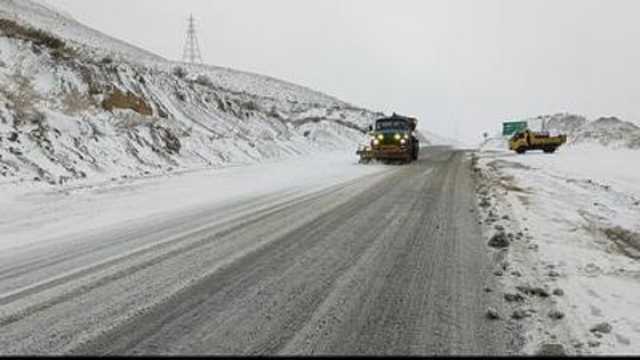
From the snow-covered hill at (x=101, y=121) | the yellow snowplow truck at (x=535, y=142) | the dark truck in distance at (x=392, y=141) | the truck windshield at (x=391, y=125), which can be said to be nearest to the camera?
the snow-covered hill at (x=101, y=121)

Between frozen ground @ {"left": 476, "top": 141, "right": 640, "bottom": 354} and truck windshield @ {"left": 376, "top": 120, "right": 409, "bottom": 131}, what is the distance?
13.9 meters

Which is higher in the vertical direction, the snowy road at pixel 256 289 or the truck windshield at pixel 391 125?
the truck windshield at pixel 391 125

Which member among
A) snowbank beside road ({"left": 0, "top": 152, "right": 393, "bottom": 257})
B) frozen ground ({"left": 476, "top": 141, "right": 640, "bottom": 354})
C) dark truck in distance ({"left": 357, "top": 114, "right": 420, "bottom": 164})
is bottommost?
frozen ground ({"left": 476, "top": 141, "right": 640, "bottom": 354})

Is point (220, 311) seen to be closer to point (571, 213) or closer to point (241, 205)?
point (241, 205)

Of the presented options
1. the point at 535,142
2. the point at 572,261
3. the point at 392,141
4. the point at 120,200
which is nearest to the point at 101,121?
the point at 120,200

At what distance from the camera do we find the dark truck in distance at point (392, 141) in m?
29.5

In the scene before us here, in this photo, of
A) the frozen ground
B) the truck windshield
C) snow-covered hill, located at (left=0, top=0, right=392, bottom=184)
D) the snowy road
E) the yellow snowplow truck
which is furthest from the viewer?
the yellow snowplow truck

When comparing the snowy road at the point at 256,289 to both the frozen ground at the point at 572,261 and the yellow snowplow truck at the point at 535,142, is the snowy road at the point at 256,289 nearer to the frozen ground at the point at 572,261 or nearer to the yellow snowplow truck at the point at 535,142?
the frozen ground at the point at 572,261

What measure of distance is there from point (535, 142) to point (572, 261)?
35984mm

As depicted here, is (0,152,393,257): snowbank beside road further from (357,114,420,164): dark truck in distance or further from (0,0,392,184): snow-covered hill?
(357,114,420,164): dark truck in distance

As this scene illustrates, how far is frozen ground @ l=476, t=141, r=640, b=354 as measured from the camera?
503 cm

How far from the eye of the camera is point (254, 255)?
7.95 meters

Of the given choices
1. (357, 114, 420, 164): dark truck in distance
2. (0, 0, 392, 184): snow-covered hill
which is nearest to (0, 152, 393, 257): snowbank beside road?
(0, 0, 392, 184): snow-covered hill

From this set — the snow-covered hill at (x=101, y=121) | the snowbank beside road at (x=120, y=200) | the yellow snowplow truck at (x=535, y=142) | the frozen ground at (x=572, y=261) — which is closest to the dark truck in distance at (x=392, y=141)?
the snow-covered hill at (x=101, y=121)
